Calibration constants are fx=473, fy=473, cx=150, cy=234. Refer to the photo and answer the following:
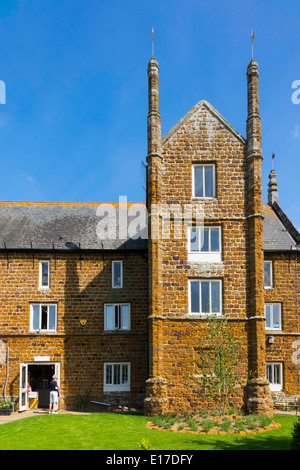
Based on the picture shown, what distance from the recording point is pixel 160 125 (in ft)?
73.9

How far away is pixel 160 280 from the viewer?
21.4 m

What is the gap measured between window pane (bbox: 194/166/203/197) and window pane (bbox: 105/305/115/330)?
7.90 metres

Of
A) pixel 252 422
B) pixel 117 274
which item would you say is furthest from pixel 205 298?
pixel 117 274

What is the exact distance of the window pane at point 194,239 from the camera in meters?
22.0

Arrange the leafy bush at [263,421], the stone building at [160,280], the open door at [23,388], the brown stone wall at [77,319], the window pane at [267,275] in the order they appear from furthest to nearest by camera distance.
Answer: the window pane at [267,275] → the brown stone wall at [77,319] → the open door at [23,388] → the stone building at [160,280] → the leafy bush at [263,421]

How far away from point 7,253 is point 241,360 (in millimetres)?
13364

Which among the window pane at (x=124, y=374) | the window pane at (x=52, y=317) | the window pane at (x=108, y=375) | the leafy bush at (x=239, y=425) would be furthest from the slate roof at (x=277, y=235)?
the window pane at (x=52, y=317)

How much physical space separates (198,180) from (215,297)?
18.4ft

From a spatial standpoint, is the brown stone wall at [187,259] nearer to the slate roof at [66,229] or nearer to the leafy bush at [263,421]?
the leafy bush at [263,421]

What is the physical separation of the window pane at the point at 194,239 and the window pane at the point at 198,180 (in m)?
1.75

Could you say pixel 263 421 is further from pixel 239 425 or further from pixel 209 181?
pixel 209 181
